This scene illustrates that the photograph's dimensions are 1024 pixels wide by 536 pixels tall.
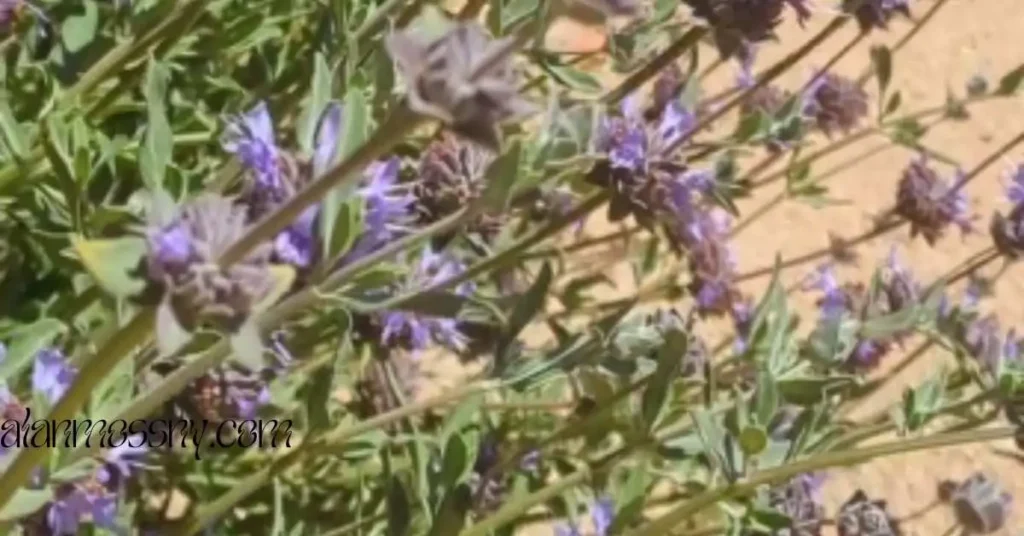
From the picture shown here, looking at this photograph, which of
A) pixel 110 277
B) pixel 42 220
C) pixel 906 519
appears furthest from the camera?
pixel 906 519

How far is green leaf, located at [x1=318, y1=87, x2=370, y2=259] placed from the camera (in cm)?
98

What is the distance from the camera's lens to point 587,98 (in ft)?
5.74

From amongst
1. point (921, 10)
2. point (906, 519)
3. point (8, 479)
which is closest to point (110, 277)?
point (8, 479)

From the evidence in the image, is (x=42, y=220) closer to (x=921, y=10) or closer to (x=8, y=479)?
(x=8, y=479)

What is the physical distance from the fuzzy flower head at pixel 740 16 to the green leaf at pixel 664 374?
0.27 meters

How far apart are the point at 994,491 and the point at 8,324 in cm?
99

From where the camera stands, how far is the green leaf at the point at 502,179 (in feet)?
3.06

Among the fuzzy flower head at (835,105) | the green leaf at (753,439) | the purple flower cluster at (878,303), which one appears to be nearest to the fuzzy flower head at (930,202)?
the fuzzy flower head at (835,105)

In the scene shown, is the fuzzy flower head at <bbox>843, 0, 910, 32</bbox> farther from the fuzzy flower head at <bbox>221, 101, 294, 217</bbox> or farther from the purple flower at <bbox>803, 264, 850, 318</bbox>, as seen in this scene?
the fuzzy flower head at <bbox>221, 101, 294, 217</bbox>

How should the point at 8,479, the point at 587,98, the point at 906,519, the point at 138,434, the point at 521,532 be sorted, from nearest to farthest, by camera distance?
the point at 8,479 → the point at 138,434 → the point at 587,98 → the point at 521,532 → the point at 906,519

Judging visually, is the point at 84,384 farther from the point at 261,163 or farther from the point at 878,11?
the point at 878,11

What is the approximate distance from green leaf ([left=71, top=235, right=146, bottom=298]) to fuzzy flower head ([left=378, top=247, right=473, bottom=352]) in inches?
19.2

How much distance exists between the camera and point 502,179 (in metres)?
0.94

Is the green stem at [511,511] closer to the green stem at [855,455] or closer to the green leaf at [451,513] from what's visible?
the green leaf at [451,513]
